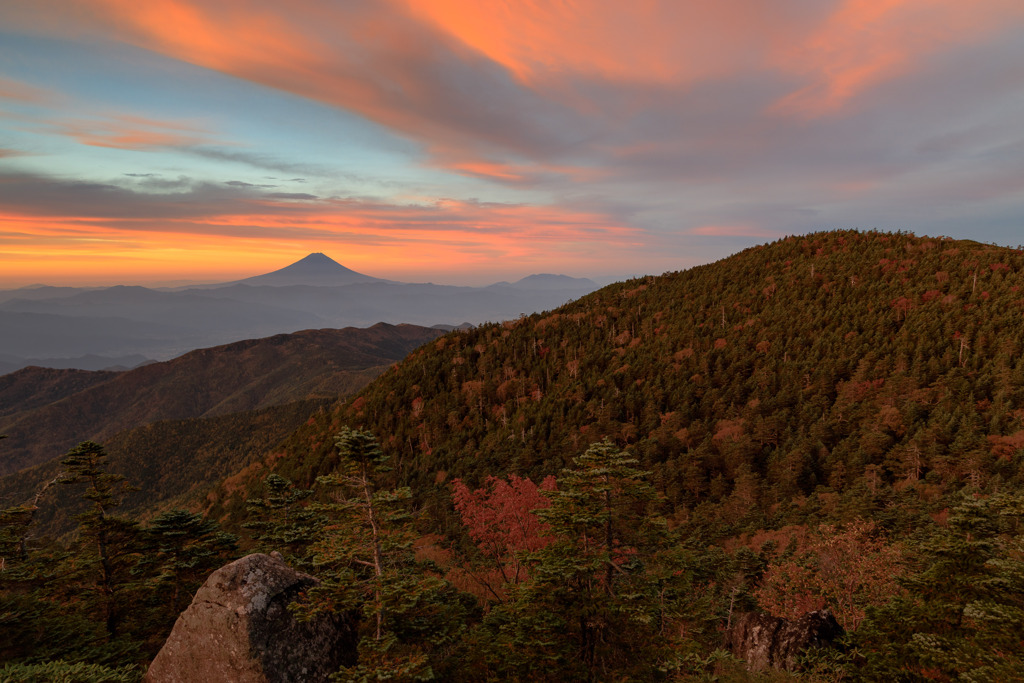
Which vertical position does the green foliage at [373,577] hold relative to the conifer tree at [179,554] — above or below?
above

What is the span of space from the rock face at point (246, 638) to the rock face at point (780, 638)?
70.7 ft

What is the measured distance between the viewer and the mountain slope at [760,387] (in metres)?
46.6

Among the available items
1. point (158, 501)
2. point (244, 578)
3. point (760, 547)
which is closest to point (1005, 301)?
point (760, 547)

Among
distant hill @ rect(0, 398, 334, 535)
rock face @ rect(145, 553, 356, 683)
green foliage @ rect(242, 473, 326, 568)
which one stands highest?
rock face @ rect(145, 553, 356, 683)

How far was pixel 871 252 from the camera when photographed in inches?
3211

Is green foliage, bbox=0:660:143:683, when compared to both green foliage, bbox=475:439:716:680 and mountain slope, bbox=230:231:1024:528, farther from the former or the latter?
mountain slope, bbox=230:231:1024:528

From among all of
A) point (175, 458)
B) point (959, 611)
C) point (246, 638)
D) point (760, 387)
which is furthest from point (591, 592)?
point (175, 458)

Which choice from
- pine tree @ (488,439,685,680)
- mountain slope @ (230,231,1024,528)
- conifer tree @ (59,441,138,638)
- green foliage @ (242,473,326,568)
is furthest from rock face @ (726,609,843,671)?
conifer tree @ (59,441,138,638)

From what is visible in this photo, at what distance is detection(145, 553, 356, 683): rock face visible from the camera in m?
16.4

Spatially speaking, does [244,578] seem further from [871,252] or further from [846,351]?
[871,252]

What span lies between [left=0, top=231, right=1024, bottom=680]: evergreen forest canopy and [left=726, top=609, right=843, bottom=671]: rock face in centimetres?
133

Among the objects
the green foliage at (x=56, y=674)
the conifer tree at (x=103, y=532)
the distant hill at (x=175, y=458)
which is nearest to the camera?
the green foliage at (x=56, y=674)

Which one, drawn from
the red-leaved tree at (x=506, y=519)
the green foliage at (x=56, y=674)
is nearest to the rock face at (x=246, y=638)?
the green foliage at (x=56, y=674)

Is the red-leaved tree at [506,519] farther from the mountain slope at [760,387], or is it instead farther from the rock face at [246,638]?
the mountain slope at [760,387]
